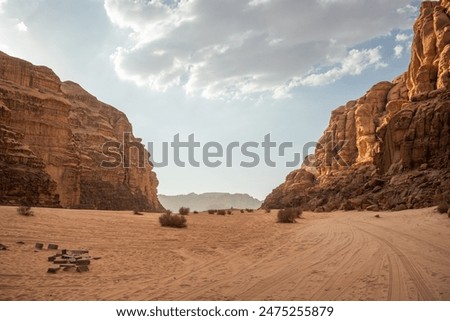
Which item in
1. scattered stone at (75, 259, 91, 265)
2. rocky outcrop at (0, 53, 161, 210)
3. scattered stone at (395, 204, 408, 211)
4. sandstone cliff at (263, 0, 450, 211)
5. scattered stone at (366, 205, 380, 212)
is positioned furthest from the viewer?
rocky outcrop at (0, 53, 161, 210)

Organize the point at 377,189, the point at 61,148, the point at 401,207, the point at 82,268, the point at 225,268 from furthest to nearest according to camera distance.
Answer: the point at 61,148 → the point at 377,189 → the point at 401,207 → the point at 225,268 → the point at 82,268

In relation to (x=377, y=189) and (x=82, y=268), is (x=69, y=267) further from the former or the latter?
(x=377, y=189)

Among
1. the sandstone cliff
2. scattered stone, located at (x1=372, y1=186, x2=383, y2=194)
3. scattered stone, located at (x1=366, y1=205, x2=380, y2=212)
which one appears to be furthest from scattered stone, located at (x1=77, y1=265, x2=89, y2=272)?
scattered stone, located at (x1=372, y1=186, x2=383, y2=194)

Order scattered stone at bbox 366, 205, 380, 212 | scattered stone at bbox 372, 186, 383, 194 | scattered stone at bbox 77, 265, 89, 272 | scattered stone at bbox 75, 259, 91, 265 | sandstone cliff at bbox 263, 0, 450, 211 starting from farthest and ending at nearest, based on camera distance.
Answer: scattered stone at bbox 372, 186, 383, 194 → sandstone cliff at bbox 263, 0, 450, 211 → scattered stone at bbox 366, 205, 380, 212 → scattered stone at bbox 75, 259, 91, 265 → scattered stone at bbox 77, 265, 89, 272

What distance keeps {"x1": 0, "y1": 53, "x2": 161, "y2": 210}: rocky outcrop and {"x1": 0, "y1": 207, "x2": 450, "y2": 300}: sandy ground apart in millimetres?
24806

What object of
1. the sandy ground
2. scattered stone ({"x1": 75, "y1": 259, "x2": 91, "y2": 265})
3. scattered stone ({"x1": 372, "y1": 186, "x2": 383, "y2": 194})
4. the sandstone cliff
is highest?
the sandstone cliff

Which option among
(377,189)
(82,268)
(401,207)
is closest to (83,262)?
(82,268)

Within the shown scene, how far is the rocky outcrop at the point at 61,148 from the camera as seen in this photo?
31750 mm

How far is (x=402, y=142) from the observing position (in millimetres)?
31297

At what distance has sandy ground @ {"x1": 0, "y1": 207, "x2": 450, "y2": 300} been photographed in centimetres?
450

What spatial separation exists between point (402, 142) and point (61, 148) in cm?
4350

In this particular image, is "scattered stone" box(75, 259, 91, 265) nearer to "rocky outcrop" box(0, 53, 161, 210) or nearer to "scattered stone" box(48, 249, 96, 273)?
"scattered stone" box(48, 249, 96, 273)
